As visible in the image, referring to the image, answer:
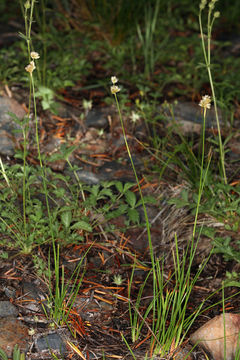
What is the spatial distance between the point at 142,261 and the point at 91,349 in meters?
0.59

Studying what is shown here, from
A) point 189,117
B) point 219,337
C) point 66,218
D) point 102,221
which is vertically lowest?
point 219,337

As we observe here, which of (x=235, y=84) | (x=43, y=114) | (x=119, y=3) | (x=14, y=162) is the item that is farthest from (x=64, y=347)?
(x=119, y=3)

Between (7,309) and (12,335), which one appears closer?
(12,335)

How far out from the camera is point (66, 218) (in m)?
2.12

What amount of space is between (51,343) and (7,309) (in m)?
0.24

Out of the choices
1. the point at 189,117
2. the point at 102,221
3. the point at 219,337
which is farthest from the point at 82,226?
the point at 189,117

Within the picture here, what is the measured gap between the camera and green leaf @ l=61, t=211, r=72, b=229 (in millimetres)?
2107

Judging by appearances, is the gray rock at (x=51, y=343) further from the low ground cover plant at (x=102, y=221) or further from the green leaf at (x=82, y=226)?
the green leaf at (x=82, y=226)

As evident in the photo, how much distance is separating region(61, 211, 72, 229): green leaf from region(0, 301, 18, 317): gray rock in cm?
44

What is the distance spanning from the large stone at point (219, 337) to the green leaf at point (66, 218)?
29.8 inches

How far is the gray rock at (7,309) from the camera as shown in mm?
1815

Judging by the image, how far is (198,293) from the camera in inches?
82.2

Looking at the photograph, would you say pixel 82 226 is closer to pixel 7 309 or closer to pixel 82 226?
pixel 82 226

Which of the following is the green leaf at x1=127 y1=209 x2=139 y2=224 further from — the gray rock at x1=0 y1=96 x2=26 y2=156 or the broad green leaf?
the gray rock at x1=0 y1=96 x2=26 y2=156
